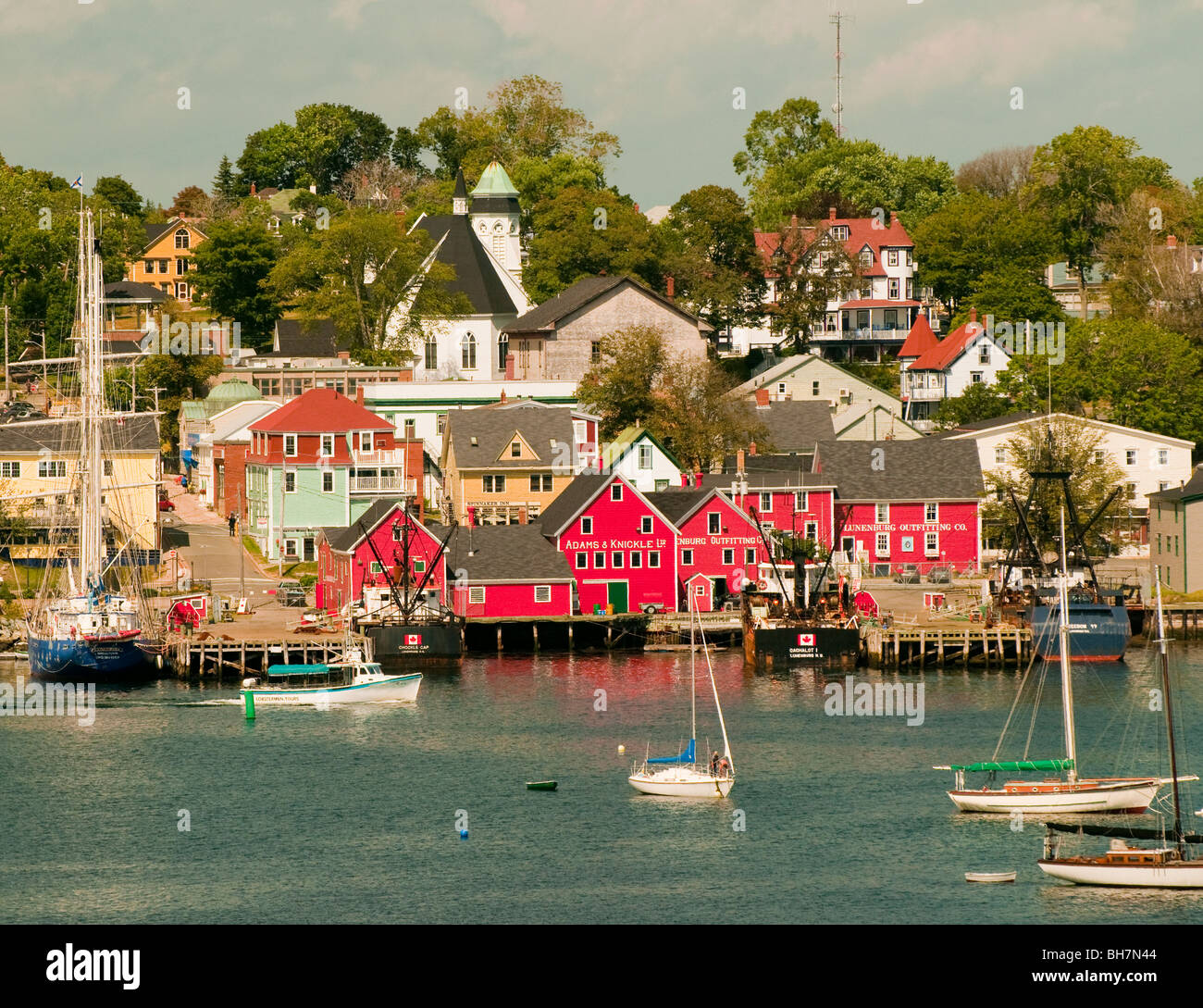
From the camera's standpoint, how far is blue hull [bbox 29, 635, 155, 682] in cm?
7325

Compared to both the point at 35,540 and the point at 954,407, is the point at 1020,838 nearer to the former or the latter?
the point at 35,540

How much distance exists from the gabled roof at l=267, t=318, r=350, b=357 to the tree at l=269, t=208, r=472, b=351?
321 cm

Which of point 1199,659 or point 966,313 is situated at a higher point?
point 966,313

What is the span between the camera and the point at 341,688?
227 feet

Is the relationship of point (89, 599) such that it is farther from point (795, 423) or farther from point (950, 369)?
point (950, 369)

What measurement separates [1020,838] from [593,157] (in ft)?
401

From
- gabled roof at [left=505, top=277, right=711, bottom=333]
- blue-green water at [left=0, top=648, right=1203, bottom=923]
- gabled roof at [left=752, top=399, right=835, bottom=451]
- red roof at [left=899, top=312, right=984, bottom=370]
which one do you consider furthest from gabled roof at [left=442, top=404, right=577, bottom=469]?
red roof at [left=899, top=312, right=984, bottom=370]

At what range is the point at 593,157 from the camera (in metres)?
164

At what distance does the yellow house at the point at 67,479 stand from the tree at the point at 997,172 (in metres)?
94.3

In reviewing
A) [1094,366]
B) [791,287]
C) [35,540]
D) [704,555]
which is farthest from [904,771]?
[791,287]

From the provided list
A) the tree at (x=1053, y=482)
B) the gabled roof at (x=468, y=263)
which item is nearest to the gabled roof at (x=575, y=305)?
the gabled roof at (x=468, y=263)

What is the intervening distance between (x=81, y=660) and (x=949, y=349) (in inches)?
2602

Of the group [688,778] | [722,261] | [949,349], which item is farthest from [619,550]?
[722,261]

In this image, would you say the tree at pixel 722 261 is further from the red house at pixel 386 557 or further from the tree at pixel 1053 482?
the red house at pixel 386 557
